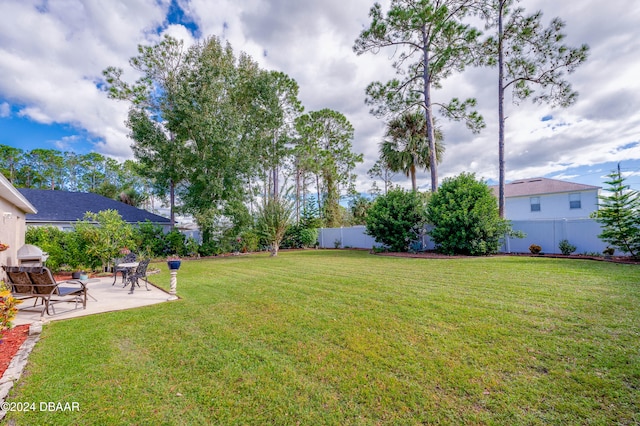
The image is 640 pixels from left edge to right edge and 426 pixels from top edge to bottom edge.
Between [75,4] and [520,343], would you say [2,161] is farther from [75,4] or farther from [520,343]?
[520,343]

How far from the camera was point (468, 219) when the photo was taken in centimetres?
1116

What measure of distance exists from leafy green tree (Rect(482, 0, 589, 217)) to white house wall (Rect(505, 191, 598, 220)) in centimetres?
903

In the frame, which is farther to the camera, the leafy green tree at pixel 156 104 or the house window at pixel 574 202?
the house window at pixel 574 202

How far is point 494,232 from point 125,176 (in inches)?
1653

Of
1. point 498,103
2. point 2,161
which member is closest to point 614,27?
point 498,103

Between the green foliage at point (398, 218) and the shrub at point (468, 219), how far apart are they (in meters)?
1.37

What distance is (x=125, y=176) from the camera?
117 feet

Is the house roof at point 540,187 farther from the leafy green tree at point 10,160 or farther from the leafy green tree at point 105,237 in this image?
the leafy green tree at point 10,160

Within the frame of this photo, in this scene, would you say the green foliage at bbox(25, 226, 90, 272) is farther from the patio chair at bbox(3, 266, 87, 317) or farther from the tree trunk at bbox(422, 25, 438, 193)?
the tree trunk at bbox(422, 25, 438, 193)

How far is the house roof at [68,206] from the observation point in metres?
17.2

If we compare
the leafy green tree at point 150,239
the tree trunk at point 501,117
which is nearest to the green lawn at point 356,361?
the tree trunk at point 501,117

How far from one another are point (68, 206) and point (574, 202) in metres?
35.8

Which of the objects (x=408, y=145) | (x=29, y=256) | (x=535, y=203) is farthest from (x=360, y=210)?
(x=29, y=256)

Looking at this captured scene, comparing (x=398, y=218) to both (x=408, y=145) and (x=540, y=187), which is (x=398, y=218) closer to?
(x=408, y=145)
